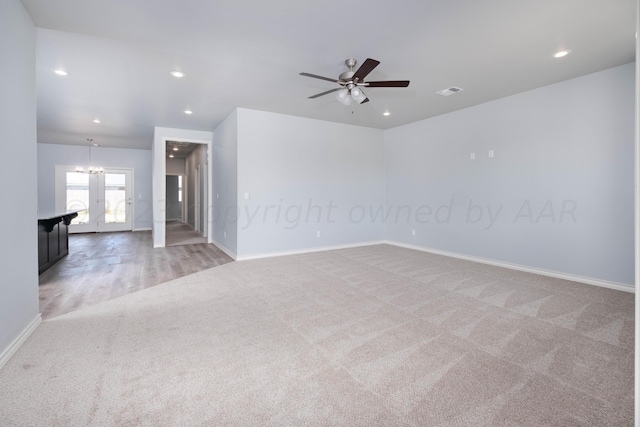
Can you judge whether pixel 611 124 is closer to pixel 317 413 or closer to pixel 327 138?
pixel 327 138

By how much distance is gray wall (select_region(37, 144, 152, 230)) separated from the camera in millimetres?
8742

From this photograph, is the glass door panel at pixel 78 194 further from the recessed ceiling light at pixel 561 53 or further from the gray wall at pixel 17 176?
the recessed ceiling light at pixel 561 53

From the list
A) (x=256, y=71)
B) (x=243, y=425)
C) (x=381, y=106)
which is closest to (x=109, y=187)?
(x=256, y=71)

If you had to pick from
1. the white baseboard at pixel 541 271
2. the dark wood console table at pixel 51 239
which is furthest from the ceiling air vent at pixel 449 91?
the dark wood console table at pixel 51 239

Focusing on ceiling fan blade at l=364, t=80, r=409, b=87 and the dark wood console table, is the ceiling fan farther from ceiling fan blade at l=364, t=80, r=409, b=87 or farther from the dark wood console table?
the dark wood console table

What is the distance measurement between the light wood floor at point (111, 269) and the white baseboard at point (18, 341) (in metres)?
0.33

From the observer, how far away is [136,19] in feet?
8.50

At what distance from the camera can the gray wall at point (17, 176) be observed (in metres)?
2.10

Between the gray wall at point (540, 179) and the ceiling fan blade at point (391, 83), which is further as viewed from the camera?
the gray wall at point (540, 179)

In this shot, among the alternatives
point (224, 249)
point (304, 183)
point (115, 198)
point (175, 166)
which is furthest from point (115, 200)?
point (304, 183)

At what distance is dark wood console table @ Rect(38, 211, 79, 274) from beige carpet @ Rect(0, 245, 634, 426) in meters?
2.19

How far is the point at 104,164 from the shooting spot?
938 centimetres

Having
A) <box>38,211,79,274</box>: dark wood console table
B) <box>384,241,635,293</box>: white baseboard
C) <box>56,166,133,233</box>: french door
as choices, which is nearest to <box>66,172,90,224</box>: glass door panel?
<box>56,166,133,233</box>: french door

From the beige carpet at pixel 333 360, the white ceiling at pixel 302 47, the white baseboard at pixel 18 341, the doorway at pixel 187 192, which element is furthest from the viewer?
the doorway at pixel 187 192
